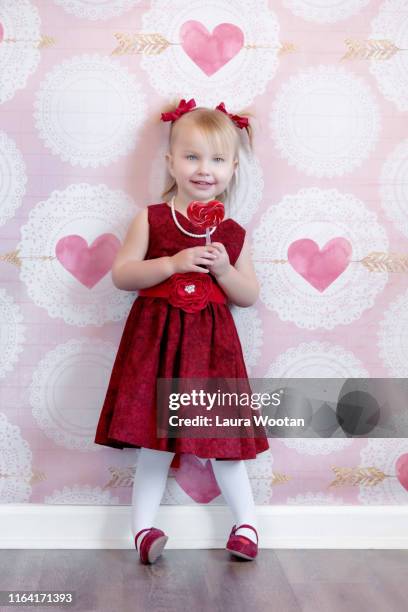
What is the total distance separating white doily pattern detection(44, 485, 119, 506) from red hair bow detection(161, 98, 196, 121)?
0.91 m

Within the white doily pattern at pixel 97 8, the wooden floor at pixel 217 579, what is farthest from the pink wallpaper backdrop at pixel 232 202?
the wooden floor at pixel 217 579

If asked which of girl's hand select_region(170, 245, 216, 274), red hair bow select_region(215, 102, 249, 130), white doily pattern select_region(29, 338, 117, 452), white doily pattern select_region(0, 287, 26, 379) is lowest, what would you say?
white doily pattern select_region(29, 338, 117, 452)

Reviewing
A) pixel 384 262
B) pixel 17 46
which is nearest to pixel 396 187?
pixel 384 262

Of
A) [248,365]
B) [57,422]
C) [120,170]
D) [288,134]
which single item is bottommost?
[57,422]

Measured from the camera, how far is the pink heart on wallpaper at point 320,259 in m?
1.89

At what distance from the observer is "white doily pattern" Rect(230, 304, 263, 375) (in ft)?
6.17

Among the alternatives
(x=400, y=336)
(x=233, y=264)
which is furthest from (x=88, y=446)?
(x=400, y=336)

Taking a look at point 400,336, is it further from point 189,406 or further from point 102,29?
point 102,29

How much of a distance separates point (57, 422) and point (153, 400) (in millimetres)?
307

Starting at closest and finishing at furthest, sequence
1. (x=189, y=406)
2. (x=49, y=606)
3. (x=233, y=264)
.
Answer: (x=49, y=606) < (x=189, y=406) < (x=233, y=264)

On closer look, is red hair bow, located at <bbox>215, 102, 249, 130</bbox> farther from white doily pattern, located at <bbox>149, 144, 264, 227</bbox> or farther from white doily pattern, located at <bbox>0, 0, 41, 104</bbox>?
white doily pattern, located at <bbox>0, 0, 41, 104</bbox>

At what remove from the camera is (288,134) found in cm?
188

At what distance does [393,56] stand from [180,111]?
1.85 ft

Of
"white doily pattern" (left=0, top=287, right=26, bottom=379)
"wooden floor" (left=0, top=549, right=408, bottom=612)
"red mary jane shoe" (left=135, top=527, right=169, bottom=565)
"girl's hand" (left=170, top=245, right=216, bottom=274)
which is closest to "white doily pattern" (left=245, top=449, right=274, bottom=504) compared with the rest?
"wooden floor" (left=0, top=549, right=408, bottom=612)
